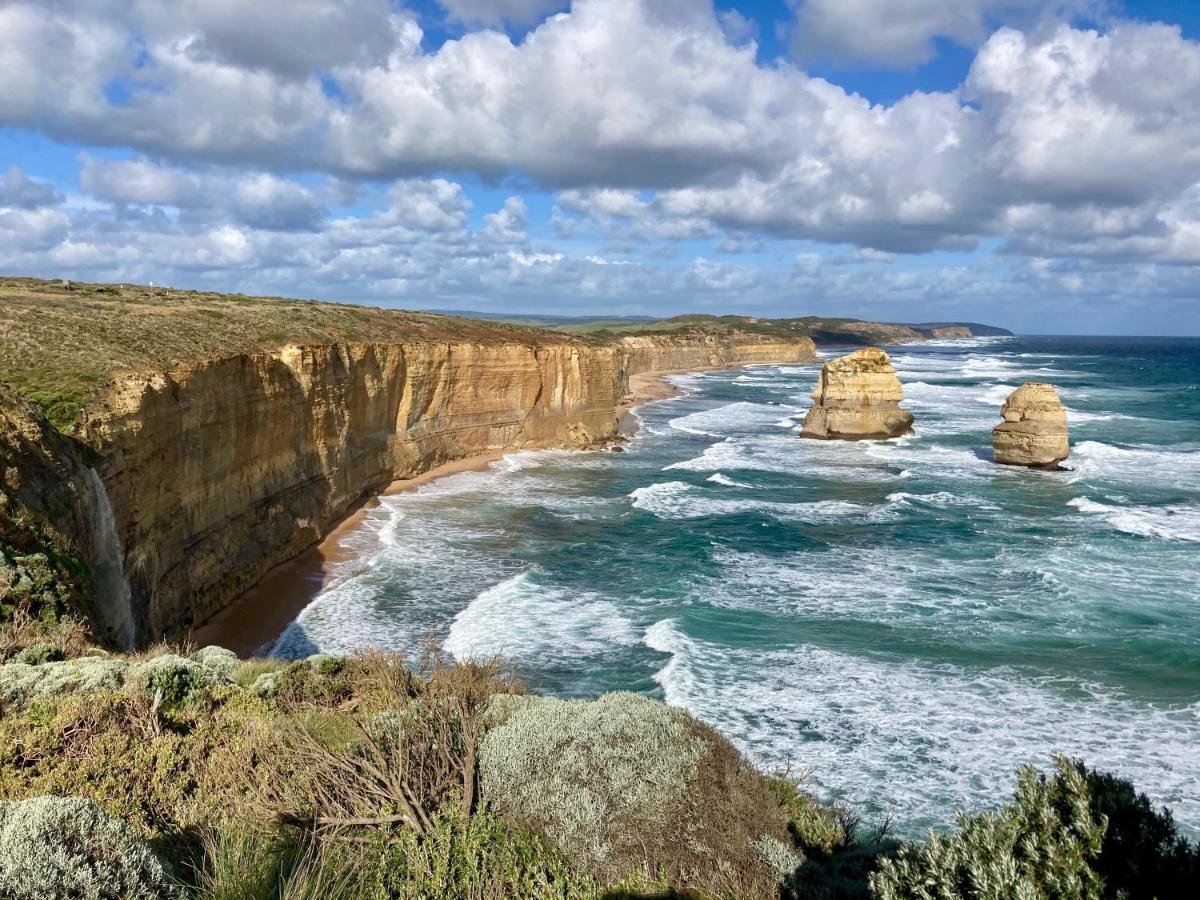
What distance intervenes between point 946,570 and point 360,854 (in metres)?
20.9

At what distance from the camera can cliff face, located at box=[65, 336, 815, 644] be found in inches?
699

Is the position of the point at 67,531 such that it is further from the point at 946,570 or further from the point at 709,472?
the point at 709,472

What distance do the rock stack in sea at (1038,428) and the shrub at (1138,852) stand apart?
37739 millimetres

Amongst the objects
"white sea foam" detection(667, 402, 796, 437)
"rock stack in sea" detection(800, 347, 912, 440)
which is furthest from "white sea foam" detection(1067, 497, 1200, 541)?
"white sea foam" detection(667, 402, 796, 437)

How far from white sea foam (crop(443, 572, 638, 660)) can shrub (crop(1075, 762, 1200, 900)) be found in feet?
41.2

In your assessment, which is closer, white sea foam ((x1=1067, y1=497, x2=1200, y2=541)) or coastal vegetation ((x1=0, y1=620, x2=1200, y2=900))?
coastal vegetation ((x1=0, y1=620, x2=1200, y2=900))

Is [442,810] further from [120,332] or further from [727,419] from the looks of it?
[727,419]

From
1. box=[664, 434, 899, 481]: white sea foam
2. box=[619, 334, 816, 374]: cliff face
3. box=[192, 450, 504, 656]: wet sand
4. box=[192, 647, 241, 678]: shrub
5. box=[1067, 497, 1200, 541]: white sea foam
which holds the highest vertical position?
box=[619, 334, 816, 374]: cliff face

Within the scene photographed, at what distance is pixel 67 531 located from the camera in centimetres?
1370

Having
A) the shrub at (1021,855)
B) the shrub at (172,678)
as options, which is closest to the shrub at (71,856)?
the shrub at (172,678)

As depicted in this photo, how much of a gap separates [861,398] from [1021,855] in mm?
46028

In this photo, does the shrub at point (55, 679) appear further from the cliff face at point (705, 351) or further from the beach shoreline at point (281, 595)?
the cliff face at point (705, 351)

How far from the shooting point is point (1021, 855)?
5.89 metres

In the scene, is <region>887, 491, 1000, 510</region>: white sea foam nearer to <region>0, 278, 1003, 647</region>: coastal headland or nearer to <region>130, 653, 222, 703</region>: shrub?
<region>0, 278, 1003, 647</region>: coastal headland
